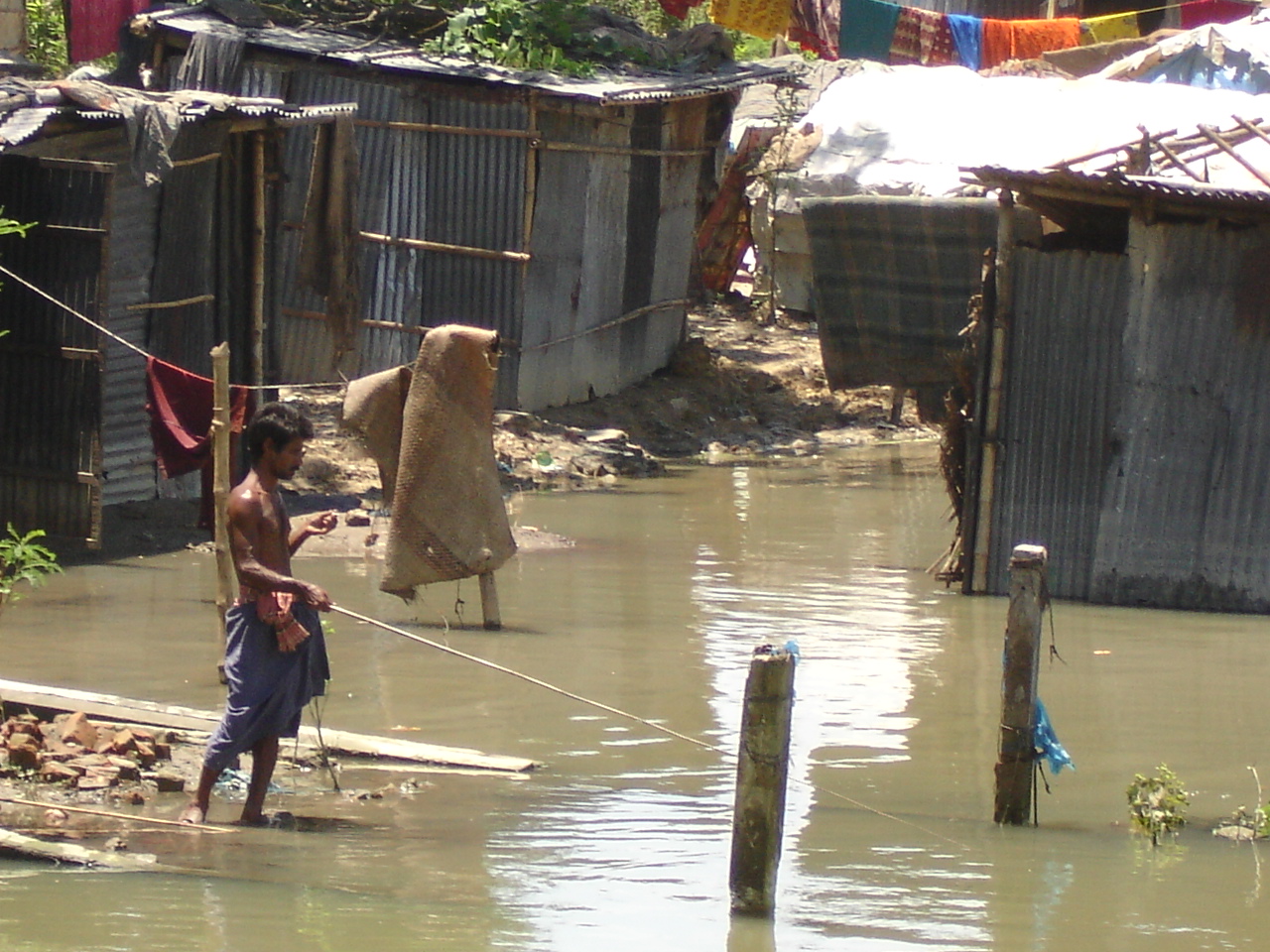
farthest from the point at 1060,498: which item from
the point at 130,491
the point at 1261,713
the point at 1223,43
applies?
the point at 1223,43

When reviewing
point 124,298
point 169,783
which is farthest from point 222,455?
point 124,298

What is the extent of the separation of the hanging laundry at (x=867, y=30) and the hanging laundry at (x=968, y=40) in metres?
0.93

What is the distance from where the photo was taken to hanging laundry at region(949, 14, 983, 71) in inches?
913

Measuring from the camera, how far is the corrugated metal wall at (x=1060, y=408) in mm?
10305

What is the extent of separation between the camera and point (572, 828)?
6.21 metres

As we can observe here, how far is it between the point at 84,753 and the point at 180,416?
3608 millimetres

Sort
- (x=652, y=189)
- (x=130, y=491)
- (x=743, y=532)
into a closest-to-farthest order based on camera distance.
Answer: (x=130, y=491)
(x=743, y=532)
(x=652, y=189)

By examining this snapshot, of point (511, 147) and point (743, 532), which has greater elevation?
point (511, 147)

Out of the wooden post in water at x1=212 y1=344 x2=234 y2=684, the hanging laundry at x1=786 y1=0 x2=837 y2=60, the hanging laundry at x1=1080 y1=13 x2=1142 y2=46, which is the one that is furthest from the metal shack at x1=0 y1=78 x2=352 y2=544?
the hanging laundry at x1=1080 y1=13 x2=1142 y2=46

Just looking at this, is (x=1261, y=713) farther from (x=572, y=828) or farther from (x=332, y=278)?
(x=332, y=278)

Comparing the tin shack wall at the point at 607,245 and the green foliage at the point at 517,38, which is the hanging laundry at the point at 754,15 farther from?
the green foliage at the point at 517,38

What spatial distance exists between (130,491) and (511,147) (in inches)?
187

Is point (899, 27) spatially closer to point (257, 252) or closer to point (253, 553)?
point (257, 252)

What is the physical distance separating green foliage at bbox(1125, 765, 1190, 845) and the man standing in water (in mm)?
2877
